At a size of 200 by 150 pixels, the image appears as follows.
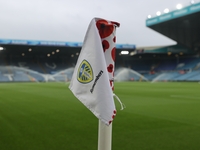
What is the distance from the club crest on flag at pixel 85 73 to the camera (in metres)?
2.23

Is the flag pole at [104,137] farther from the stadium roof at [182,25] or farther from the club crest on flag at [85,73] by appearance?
the stadium roof at [182,25]

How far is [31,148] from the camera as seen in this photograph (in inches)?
167

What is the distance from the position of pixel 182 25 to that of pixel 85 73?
41397 millimetres

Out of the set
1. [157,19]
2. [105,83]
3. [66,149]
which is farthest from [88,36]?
[157,19]

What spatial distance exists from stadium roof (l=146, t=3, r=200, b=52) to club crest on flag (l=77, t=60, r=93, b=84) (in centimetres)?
3290

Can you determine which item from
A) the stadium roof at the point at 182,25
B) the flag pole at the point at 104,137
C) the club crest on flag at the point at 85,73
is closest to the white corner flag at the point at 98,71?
the club crest on flag at the point at 85,73

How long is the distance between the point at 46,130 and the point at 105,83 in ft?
12.5

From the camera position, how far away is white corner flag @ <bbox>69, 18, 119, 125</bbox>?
7.06 feet

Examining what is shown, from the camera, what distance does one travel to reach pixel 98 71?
2.19m

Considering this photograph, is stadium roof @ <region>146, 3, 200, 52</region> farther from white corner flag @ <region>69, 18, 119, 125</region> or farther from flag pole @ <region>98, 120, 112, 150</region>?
flag pole @ <region>98, 120, 112, 150</region>

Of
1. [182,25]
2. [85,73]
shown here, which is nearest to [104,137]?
[85,73]

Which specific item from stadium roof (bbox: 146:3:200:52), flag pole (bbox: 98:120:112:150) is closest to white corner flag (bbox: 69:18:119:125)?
flag pole (bbox: 98:120:112:150)

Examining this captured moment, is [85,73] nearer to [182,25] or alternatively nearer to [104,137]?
[104,137]

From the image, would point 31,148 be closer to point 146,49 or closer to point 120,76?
point 146,49
